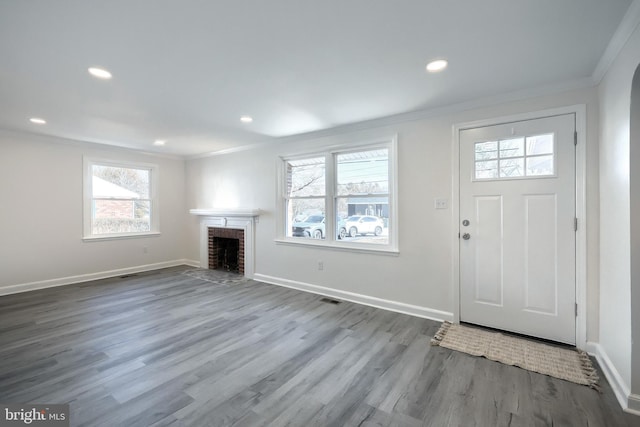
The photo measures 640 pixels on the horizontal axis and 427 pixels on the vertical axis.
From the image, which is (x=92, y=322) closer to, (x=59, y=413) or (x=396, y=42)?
(x=59, y=413)

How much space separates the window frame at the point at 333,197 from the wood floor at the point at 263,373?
2.70ft

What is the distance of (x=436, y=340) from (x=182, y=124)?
393cm

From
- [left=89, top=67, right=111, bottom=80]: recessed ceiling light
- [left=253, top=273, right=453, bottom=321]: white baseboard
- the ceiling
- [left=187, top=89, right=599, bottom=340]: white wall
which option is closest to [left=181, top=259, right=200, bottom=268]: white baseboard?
[left=253, top=273, right=453, bottom=321]: white baseboard

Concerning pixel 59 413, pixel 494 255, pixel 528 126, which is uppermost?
pixel 528 126

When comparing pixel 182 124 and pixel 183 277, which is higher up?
pixel 182 124

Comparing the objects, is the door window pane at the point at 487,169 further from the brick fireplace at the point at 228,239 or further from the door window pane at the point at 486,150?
the brick fireplace at the point at 228,239

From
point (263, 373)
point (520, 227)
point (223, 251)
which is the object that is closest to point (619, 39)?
point (520, 227)

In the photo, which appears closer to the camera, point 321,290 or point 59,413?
point 59,413


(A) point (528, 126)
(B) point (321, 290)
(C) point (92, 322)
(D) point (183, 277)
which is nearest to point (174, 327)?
(C) point (92, 322)

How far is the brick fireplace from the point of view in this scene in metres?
5.02

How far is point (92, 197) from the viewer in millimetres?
4984

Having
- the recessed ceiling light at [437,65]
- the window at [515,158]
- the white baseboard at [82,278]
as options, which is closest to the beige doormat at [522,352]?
the window at [515,158]

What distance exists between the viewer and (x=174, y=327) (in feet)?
9.93

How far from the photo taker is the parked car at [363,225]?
12.3ft
